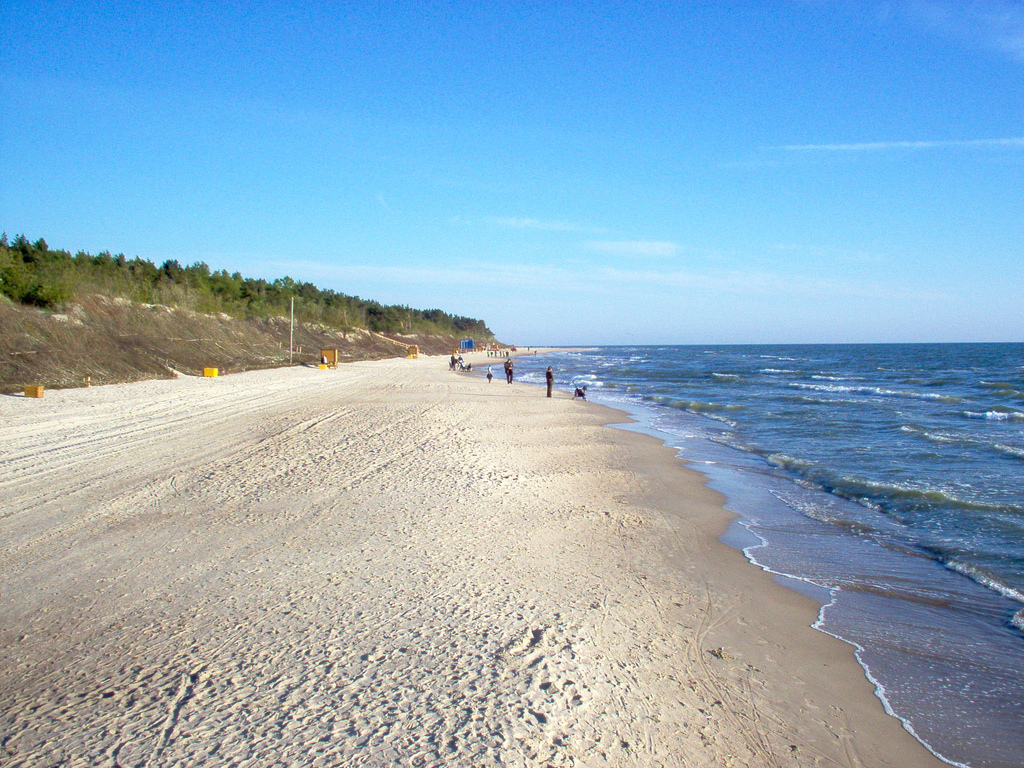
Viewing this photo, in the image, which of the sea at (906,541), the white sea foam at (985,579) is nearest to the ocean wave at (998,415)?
the sea at (906,541)

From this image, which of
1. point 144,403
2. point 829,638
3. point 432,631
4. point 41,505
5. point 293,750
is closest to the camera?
point 293,750

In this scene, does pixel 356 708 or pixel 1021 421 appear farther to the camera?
pixel 1021 421

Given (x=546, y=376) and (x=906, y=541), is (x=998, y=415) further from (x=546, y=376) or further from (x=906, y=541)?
(x=906, y=541)

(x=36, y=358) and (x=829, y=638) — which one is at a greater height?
(x=36, y=358)

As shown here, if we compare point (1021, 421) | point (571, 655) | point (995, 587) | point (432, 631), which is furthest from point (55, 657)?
point (1021, 421)

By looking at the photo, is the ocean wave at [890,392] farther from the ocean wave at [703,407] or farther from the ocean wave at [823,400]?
the ocean wave at [703,407]

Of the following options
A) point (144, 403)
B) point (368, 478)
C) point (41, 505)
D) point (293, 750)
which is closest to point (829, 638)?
point (293, 750)

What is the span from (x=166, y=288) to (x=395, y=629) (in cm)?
4204

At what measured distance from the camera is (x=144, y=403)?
16703mm

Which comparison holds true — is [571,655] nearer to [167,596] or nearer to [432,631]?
[432,631]

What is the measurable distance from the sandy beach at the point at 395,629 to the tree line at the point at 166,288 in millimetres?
20024

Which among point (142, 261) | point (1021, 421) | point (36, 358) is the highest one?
point (142, 261)

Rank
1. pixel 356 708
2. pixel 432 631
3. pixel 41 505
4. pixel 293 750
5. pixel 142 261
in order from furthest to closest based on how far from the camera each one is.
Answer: pixel 142 261
pixel 41 505
pixel 432 631
pixel 356 708
pixel 293 750

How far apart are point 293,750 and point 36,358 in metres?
22.1
